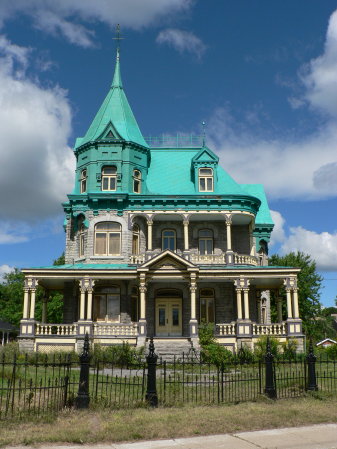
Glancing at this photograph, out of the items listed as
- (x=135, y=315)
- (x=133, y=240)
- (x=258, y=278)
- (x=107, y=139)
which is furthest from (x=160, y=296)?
(x=107, y=139)

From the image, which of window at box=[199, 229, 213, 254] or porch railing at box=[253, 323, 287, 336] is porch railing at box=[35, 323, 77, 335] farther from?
porch railing at box=[253, 323, 287, 336]

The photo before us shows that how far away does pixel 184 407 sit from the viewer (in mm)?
11672

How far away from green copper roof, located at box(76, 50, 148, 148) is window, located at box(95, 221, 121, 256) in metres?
5.80

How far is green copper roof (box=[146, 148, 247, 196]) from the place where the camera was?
103 feet

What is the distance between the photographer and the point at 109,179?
3067 cm

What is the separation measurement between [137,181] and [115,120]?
4486mm

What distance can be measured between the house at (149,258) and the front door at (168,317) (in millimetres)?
60

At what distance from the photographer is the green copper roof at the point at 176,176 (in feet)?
103

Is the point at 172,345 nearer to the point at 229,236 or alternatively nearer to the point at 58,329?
the point at 58,329

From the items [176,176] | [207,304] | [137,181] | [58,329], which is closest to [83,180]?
[137,181]

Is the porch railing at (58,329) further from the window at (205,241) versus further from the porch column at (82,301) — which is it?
the window at (205,241)

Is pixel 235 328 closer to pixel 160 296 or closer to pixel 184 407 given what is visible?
pixel 160 296

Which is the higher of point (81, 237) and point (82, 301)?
point (81, 237)

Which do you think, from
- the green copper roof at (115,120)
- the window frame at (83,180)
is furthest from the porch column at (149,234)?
the green copper roof at (115,120)
